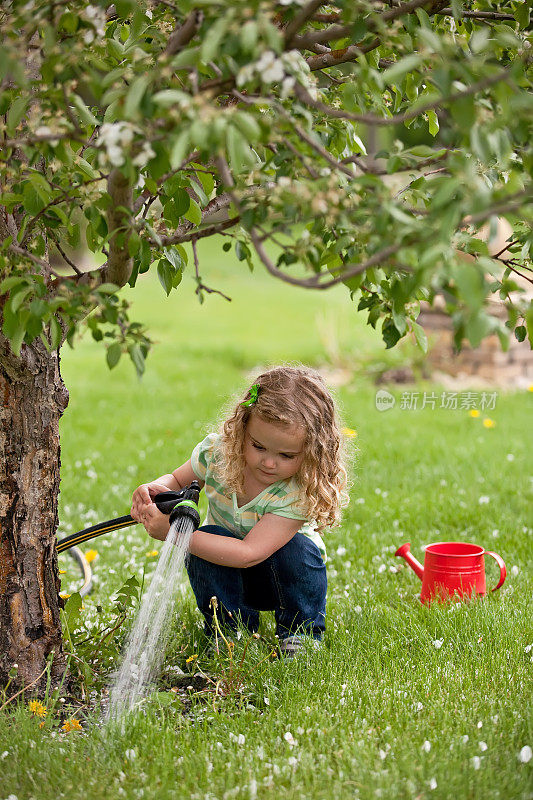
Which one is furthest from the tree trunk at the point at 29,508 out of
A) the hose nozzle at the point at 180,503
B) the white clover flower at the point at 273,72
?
the white clover flower at the point at 273,72

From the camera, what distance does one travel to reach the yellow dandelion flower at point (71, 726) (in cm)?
241

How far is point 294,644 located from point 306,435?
2.34 ft

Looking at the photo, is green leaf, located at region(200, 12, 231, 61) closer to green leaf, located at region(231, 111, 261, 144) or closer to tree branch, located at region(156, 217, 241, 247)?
green leaf, located at region(231, 111, 261, 144)

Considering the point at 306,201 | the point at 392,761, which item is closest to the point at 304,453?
the point at 392,761

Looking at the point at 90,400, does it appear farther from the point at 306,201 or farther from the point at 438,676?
the point at 306,201

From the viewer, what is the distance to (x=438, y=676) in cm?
266

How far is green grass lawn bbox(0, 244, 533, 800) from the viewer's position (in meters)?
2.14

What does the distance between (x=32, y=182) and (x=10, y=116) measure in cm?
15

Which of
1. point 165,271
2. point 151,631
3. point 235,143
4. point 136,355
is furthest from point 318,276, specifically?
point 151,631

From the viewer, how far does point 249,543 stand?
107 inches

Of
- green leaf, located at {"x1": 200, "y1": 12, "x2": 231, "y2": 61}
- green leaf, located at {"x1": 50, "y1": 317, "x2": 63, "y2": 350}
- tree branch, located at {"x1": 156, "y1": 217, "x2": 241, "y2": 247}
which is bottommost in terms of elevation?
green leaf, located at {"x1": 50, "y1": 317, "x2": 63, "y2": 350}

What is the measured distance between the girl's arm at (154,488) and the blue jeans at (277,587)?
0.21 meters

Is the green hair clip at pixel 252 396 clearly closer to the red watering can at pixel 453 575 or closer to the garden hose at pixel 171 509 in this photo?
the garden hose at pixel 171 509

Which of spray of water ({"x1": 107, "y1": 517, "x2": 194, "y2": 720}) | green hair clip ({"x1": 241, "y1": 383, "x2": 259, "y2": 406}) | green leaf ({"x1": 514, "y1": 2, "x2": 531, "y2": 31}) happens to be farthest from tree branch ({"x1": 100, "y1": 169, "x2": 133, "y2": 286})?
green leaf ({"x1": 514, "y1": 2, "x2": 531, "y2": 31})
